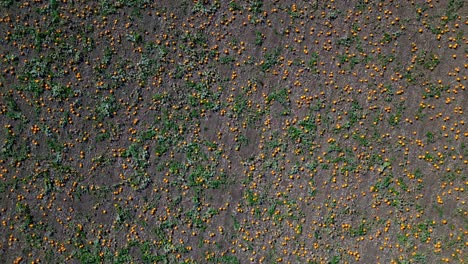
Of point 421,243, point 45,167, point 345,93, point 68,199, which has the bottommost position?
point 421,243

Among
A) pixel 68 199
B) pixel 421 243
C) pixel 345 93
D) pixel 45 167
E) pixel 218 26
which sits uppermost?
pixel 218 26

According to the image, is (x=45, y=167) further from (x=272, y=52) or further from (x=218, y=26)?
(x=272, y=52)

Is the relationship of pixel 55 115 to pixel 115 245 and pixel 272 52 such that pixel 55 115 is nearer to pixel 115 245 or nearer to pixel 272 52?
pixel 115 245

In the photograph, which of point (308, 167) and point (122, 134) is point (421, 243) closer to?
point (308, 167)

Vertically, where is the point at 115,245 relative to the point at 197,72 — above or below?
below

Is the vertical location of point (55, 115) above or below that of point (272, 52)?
above

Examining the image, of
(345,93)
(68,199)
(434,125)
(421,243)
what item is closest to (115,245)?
(68,199)

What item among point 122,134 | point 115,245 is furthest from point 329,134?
point 115,245
